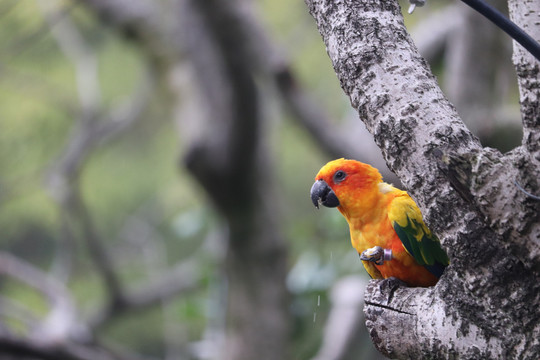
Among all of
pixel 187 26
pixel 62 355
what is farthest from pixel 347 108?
pixel 62 355

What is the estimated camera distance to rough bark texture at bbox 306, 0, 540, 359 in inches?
33.9

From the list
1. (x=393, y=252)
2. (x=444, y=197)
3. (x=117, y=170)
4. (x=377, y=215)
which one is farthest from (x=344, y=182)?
(x=117, y=170)

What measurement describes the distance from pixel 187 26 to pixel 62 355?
215 cm

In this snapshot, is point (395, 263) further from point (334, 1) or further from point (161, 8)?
point (161, 8)

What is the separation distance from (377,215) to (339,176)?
0.15 meters

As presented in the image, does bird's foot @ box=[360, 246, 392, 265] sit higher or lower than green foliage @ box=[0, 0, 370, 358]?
lower

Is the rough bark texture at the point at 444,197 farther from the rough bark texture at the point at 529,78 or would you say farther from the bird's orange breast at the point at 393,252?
the bird's orange breast at the point at 393,252

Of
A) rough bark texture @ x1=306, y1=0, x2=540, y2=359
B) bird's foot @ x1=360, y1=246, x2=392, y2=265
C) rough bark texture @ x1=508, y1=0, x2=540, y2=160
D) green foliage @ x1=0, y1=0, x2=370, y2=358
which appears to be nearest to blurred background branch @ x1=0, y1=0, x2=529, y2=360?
green foliage @ x1=0, y1=0, x2=370, y2=358

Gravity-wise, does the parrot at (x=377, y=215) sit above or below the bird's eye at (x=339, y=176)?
below

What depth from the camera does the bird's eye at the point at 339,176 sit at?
1512mm

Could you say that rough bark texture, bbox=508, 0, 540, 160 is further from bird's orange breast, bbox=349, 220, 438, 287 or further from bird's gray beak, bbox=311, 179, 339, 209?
bird's gray beak, bbox=311, 179, 339, 209

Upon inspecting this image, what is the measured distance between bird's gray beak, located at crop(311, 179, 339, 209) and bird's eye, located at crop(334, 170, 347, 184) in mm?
31

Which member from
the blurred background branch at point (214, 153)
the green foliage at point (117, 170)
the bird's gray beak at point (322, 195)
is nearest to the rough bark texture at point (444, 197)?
the bird's gray beak at point (322, 195)

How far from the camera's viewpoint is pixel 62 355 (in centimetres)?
319
